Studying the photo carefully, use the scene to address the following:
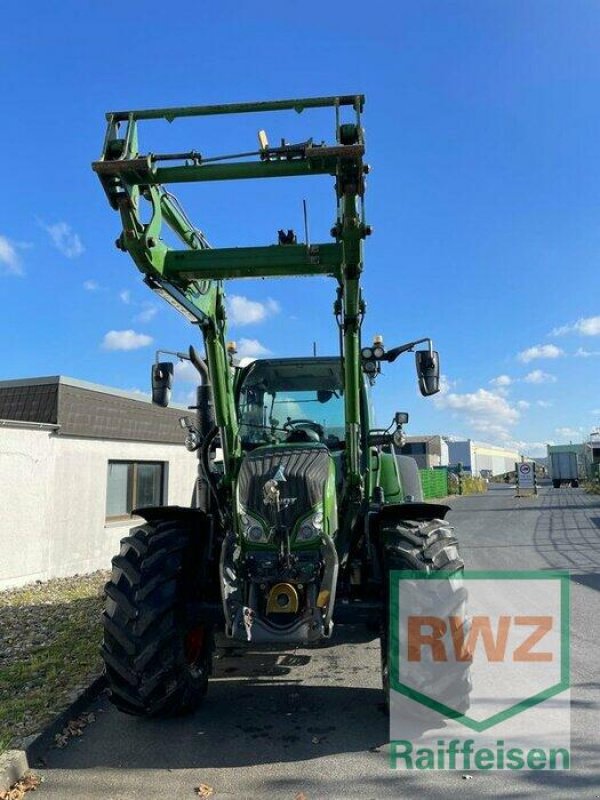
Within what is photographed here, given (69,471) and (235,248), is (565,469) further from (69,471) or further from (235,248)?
(235,248)

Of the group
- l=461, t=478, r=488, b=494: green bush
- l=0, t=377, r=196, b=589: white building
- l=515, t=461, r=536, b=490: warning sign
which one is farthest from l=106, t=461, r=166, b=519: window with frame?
l=461, t=478, r=488, b=494: green bush

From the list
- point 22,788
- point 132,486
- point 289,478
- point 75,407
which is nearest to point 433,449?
point 132,486

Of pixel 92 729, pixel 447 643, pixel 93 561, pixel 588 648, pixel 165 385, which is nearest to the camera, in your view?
pixel 447 643

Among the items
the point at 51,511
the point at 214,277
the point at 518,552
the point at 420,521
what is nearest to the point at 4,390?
the point at 51,511

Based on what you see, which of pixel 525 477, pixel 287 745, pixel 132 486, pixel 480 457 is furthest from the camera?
pixel 480 457

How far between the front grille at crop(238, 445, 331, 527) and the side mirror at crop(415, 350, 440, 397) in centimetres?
99

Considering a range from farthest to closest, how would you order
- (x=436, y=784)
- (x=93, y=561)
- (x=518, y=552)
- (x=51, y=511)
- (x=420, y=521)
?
(x=518, y=552) → (x=93, y=561) → (x=51, y=511) → (x=420, y=521) → (x=436, y=784)

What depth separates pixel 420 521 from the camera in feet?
15.1

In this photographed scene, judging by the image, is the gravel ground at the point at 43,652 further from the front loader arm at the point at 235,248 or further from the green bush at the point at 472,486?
the green bush at the point at 472,486

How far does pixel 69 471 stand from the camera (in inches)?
400

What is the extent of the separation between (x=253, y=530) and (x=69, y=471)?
6923mm

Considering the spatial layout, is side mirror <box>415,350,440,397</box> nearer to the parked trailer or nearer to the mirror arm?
the mirror arm

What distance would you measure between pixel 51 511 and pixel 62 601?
2167mm

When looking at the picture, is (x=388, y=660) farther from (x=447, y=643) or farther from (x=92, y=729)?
(x=92, y=729)
